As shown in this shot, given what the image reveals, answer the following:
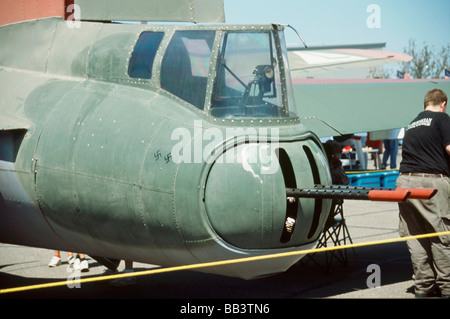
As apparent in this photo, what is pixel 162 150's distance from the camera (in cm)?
551

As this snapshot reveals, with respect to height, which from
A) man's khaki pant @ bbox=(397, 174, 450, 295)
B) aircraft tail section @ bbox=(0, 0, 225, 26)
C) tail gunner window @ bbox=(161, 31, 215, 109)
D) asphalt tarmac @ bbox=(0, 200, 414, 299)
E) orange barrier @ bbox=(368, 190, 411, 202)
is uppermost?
aircraft tail section @ bbox=(0, 0, 225, 26)

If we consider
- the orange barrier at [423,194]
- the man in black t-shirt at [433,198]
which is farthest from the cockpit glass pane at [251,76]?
the man in black t-shirt at [433,198]

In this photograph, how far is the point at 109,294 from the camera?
8.37 m

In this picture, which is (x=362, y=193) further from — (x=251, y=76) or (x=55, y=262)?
(x=55, y=262)

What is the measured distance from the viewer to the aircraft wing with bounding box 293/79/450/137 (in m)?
10.8

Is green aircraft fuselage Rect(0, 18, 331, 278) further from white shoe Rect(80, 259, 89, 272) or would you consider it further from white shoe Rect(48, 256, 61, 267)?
white shoe Rect(48, 256, 61, 267)

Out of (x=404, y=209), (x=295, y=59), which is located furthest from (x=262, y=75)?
(x=295, y=59)

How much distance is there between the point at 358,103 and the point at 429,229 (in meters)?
4.81

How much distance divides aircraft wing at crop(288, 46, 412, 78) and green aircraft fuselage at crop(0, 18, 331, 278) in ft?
61.3

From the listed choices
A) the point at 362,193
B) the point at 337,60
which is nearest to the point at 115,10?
the point at 362,193

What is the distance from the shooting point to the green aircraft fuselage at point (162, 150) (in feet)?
17.4

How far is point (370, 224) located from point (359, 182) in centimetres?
165

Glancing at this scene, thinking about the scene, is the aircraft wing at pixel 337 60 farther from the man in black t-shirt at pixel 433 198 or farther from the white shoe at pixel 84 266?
the man in black t-shirt at pixel 433 198

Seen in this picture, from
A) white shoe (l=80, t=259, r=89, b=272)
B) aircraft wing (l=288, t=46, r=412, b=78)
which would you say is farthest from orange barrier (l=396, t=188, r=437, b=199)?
aircraft wing (l=288, t=46, r=412, b=78)
